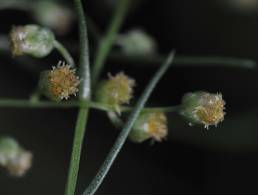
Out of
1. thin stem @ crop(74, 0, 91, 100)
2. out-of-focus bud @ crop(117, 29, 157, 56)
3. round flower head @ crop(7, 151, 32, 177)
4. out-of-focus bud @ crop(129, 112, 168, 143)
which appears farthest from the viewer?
out-of-focus bud @ crop(117, 29, 157, 56)

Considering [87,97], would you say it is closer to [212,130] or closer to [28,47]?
[28,47]

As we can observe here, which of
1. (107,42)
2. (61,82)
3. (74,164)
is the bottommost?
(74,164)

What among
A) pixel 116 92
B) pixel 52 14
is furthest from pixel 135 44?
pixel 116 92

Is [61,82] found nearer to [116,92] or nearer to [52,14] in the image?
[116,92]

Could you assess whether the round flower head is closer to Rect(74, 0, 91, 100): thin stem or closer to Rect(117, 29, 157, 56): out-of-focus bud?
Rect(74, 0, 91, 100): thin stem

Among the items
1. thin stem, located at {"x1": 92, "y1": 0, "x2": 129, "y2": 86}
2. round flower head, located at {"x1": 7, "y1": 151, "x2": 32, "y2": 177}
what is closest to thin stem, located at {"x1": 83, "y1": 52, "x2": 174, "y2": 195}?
thin stem, located at {"x1": 92, "y1": 0, "x2": 129, "y2": 86}

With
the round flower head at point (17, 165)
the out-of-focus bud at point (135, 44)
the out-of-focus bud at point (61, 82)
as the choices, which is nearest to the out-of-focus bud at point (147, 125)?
the out-of-focus bud at point (61, 82)
